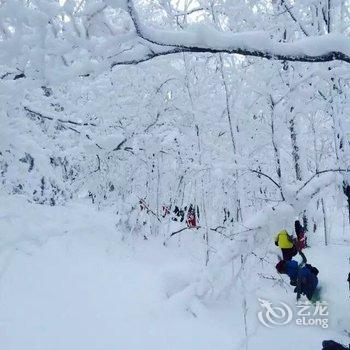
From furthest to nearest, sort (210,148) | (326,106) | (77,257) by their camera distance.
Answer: (210,148), (77,257), (326,106)

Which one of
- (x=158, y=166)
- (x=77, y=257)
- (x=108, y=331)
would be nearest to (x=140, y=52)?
(x=108, y=331)

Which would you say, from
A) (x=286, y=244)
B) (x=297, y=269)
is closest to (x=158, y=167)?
(x=286, y=244)

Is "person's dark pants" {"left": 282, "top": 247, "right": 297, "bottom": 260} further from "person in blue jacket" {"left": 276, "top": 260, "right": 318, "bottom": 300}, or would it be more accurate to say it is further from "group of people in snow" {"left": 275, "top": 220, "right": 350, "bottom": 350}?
"person in blue jacket" {"left": 276, "top": 260, "right": 318, "bottom": 300}

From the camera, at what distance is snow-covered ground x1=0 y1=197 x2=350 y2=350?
4.39m

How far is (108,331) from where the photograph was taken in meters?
4.55

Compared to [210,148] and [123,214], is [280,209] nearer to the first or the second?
[210,148]

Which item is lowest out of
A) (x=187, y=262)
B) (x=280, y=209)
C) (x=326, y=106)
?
(x=187, y=262)

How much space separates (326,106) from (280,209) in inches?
74.2

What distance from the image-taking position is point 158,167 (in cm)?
1033

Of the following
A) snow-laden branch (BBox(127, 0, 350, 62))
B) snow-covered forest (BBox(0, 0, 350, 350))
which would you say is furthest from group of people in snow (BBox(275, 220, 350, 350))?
snow-laden branch (BBox(127, 0, 350, 62))

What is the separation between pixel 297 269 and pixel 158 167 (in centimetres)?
476

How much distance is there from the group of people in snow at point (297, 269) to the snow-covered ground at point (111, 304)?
0.30m

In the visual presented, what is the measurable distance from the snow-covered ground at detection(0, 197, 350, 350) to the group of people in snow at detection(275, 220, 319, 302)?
11.8 inches

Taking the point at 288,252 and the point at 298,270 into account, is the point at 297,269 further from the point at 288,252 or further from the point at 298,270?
the point at 288,252
